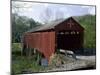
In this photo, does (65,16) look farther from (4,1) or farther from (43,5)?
(4,1)

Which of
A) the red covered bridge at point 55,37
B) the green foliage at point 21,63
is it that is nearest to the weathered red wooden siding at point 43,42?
the red covered bridge at point 55,37

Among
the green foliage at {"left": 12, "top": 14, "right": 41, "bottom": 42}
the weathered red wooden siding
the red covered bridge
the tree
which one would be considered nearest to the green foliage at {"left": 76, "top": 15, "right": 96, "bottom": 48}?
the red covered bridge

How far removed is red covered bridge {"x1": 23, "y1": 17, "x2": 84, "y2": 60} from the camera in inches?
96.8

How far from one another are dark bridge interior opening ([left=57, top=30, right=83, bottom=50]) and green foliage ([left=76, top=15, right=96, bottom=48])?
9cm

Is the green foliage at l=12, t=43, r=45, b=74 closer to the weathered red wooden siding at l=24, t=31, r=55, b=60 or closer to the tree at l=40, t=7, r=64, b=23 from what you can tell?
the weathered red wooden siding at l=24, t=31, r=55, b=60

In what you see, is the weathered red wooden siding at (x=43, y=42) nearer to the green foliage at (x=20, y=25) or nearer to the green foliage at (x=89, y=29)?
the green foliage at (x=20, y=25)

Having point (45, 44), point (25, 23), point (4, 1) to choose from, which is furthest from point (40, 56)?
point (4, 1)

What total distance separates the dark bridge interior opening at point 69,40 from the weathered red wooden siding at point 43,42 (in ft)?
0.30

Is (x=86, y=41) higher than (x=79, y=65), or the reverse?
(x=86, y=41)

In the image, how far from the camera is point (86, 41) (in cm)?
268

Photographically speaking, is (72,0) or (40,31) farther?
(72,0)

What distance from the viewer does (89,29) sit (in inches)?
106

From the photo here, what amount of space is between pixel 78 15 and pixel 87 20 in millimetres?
146

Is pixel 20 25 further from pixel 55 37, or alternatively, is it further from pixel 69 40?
pixel 69 40
